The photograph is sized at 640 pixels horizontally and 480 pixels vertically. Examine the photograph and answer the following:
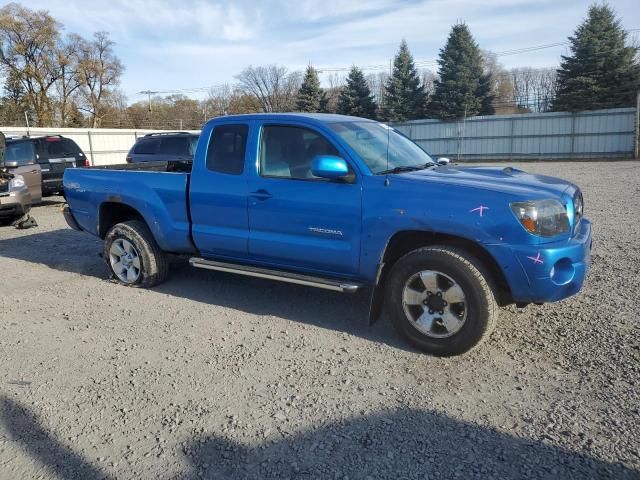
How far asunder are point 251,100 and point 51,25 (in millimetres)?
22994

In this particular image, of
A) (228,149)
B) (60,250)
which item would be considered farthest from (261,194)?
(60,250)

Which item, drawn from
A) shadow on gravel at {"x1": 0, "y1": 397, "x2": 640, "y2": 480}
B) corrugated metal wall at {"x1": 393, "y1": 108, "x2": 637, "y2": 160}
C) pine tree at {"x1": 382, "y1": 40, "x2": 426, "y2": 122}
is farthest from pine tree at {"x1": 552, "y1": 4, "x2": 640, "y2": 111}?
shadow on gravel at {"x1": 0, "y1": 397, "x2": 640, "y2": 480}

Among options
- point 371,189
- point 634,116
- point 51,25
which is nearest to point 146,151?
point 371,189

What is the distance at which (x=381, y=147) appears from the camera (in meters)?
4.83

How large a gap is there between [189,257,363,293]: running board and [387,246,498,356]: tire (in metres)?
0.39

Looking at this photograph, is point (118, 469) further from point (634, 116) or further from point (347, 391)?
point (634, 116)

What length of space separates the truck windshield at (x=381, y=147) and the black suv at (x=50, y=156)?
10854 millimetres

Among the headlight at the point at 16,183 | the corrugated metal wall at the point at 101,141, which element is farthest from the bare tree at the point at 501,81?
the headlight at the point at 16,183

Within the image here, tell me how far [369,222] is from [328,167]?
551mm

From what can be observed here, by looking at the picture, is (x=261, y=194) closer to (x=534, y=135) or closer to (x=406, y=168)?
(x=406, y=168)

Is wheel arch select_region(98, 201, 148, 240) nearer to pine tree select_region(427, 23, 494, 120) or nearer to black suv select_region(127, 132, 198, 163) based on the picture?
black suv select_region(127, 132, 198, 163)

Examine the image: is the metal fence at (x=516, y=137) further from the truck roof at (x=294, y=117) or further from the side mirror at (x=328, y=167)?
the side mirror at (x=328, y=167)

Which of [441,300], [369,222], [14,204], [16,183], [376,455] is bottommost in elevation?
[376,455]

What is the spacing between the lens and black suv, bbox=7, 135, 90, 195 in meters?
13.2
